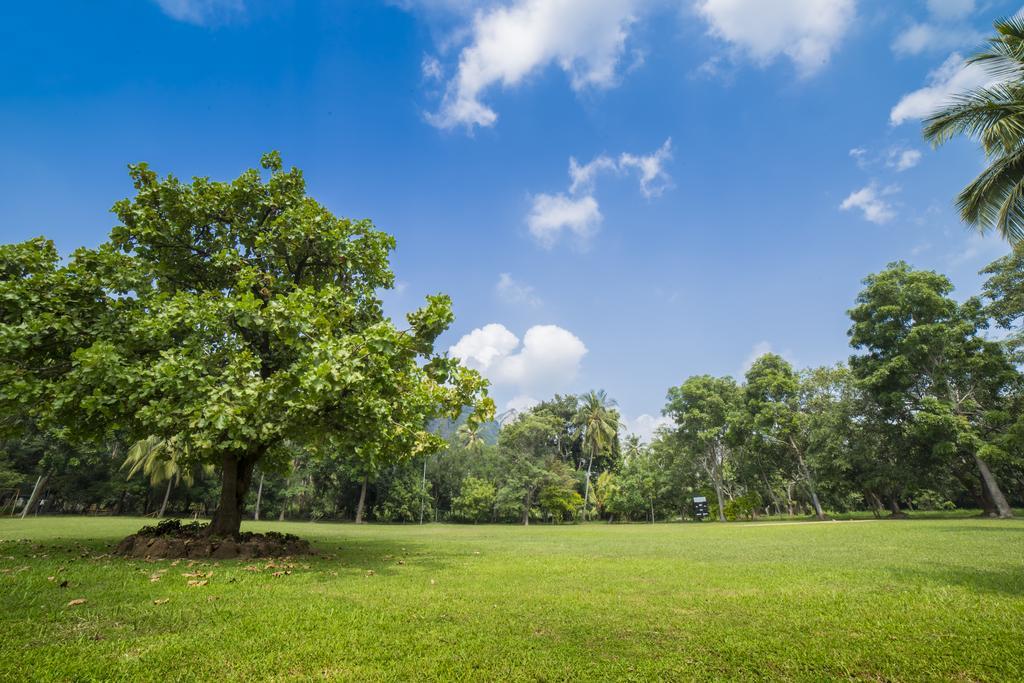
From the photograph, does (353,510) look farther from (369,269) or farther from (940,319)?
(940,319)

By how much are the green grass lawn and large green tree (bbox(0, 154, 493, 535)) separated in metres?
2.64

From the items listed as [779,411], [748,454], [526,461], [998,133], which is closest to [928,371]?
[779,411]

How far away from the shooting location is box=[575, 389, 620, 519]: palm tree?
58125 mm

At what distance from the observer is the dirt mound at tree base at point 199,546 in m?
9.77

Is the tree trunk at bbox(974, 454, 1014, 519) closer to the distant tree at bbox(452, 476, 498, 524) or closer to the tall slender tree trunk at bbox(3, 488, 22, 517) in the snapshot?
the distant tree at bbox(452, 476, 498, 524)

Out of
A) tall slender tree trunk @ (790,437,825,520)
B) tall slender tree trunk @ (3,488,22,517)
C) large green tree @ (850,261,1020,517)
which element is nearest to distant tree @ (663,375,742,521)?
tall slender tree trunk @ (790,437,825,520)

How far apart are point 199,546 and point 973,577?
563 inches

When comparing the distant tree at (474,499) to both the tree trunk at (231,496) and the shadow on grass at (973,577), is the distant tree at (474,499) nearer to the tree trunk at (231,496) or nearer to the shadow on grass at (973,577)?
the tree trunk at (231,496)

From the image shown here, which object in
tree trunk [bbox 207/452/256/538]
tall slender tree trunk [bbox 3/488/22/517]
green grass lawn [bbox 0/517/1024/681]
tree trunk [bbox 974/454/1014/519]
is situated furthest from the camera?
tall slender tree trunk [bbox 3/488/22/517]

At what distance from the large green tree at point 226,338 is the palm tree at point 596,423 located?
49.3 metres

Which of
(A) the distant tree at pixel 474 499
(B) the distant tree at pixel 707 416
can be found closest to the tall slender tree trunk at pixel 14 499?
(A) the distant tree at pixel 474 499

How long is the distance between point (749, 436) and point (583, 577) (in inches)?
1574

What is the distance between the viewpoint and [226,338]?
10.3 metres

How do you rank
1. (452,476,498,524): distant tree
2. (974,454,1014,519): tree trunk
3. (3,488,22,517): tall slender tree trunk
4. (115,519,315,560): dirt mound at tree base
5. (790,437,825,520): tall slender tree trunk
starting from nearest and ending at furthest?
(115,519,315,560): dirt mound at tree base
(974,454,1014,519): tree trunk
(790,437,825,520): tall slender tree trunk
(3,488,22,517): tall slender tree trunk
(452,476,498,524): distant tree
